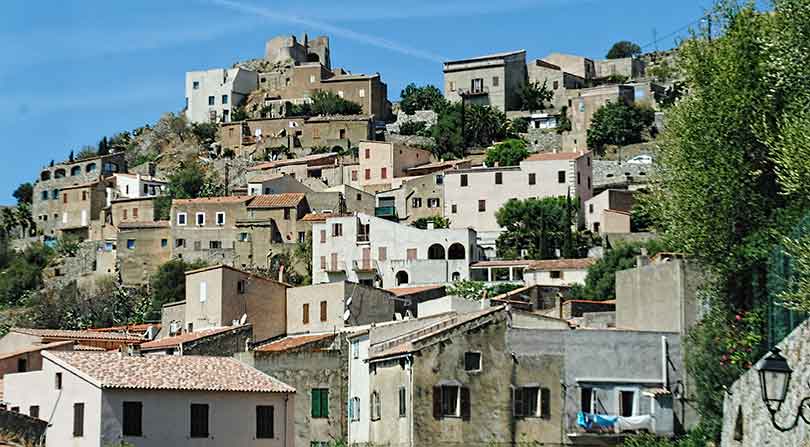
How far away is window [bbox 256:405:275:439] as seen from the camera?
44469mm

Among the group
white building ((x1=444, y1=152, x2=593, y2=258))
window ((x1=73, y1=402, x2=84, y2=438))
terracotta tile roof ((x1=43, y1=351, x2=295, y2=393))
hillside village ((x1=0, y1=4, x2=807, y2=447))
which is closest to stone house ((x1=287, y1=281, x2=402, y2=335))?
hillside village ((x1=0, y1=4, x2=807, y2=447))

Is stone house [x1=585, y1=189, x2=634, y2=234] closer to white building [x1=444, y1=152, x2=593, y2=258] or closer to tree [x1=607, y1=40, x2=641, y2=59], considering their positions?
white building [x1=444, y1=152, x2=593, y2=258]

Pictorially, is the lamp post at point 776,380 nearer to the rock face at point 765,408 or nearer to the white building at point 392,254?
the rock face at point 765,408

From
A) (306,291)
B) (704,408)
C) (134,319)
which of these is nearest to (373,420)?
(704,408)

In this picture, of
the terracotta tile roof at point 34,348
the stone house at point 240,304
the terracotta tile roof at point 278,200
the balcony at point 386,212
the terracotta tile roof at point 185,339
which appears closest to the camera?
the terracotta tile roof at point 185,339

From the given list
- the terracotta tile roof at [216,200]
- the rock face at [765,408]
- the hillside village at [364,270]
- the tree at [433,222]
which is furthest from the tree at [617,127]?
the rock face at [765,408]

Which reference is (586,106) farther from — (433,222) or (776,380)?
(776,380)

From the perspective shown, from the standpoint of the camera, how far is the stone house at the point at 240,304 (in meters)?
57.6

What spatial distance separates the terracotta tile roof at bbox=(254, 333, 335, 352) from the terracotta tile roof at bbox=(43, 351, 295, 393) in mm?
Result: 2210

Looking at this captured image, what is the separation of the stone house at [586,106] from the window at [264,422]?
75.1 meters

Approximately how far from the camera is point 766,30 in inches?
1561

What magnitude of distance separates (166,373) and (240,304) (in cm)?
1345

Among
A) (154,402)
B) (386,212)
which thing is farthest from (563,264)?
(154,402)

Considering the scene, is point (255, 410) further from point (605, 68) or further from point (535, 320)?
point (605, 68)
